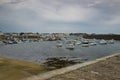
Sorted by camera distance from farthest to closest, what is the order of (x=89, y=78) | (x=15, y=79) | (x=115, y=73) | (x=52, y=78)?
(x=115, y=73) < (x=89, y=78) < (x=52, y=78) < (x=15, y=79)

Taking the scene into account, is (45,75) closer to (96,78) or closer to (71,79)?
(71,79)

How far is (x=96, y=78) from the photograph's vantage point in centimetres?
1043

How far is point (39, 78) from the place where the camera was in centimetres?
901

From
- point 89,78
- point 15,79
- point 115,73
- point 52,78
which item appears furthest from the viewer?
point 115,73

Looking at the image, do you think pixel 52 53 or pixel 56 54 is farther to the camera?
pixel 52 53

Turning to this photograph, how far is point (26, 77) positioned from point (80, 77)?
255 cm

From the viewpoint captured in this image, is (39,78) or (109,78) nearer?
(39,78)

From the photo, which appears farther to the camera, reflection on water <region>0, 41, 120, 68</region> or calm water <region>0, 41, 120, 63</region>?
calm water <region>0, 41, 120, 63</region>

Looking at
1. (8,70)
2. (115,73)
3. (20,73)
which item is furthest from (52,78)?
(115,73)

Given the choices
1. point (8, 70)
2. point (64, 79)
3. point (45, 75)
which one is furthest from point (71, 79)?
point (8, 70)

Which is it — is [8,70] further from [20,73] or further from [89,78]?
[89,78]

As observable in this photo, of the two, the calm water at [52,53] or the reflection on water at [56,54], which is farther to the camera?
the calm water at [52,53]

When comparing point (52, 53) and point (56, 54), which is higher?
point (56, 54)

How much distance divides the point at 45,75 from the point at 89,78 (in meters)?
1.92
